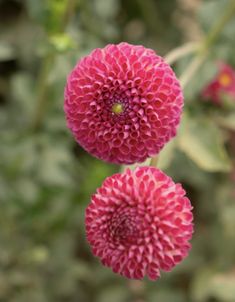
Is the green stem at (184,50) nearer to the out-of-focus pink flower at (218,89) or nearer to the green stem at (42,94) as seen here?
the out-of-focus pink flower at (218,89)

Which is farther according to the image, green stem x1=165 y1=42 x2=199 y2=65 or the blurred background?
the blurred background

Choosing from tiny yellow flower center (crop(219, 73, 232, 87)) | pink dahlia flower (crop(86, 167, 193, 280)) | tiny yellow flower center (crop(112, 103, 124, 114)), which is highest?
tiny yellow flower center (crop(219, 73, 232, 87))

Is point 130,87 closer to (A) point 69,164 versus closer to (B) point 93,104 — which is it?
(B) point 93,104

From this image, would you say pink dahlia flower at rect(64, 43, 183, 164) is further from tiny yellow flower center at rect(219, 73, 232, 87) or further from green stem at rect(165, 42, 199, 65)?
tiny yellow flower center at rect(219, 73, 232, 87)

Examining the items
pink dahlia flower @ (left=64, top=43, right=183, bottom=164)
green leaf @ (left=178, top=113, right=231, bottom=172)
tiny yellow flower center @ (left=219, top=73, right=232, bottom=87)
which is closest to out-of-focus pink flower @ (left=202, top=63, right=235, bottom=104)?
tiny yellow flower center @ (left=219, top=73, right=232, bottom=87)

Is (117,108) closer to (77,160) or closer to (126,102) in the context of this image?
(126,102)

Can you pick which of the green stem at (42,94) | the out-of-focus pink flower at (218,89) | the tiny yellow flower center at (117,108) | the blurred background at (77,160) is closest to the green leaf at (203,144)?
the blurred background at (77,160)

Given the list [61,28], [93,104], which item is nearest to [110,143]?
[93,104]
